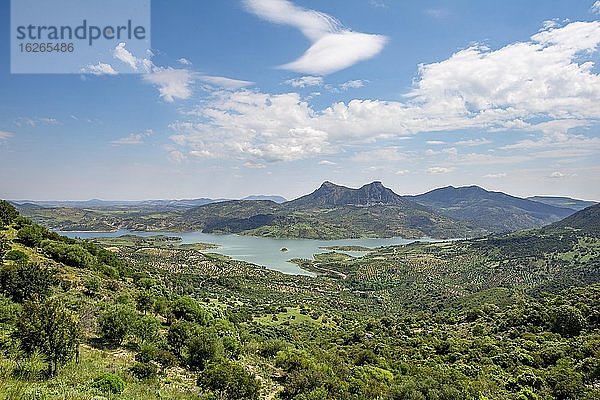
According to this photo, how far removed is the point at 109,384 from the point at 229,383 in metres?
4.77

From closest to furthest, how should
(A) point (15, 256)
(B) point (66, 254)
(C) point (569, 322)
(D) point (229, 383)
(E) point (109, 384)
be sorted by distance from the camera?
1. (E) point (109, 384)
2. (D) point (229, 383)
3. (A) point (15, 256)
4. (B) point (66, 254)
5. (C) point (569, 322)

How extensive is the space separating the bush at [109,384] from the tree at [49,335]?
168cm

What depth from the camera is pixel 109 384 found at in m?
11.8

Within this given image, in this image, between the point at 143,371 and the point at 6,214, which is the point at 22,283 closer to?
the point at 143,371

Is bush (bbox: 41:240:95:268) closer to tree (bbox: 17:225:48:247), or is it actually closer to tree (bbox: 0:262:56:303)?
tree (bbox: 17:225:48:247)

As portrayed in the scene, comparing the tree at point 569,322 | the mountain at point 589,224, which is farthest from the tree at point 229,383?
the mountain at point 589,224

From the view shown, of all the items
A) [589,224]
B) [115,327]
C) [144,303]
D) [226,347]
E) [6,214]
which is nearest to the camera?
[115,327]

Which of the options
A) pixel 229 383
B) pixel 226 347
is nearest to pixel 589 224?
pixel 226 347

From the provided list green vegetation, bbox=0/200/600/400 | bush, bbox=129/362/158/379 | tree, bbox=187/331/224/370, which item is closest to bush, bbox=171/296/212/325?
green vegetation, bbox=0/200/600/400

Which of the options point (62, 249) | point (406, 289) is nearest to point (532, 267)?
point (406, 289)

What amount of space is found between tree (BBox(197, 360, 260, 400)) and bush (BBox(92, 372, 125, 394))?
3.79m

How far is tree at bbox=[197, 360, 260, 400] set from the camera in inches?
584

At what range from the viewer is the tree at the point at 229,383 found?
48.7 feet

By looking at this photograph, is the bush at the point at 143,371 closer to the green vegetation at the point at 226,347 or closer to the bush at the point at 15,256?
the green vegetation at the point at 226,347
